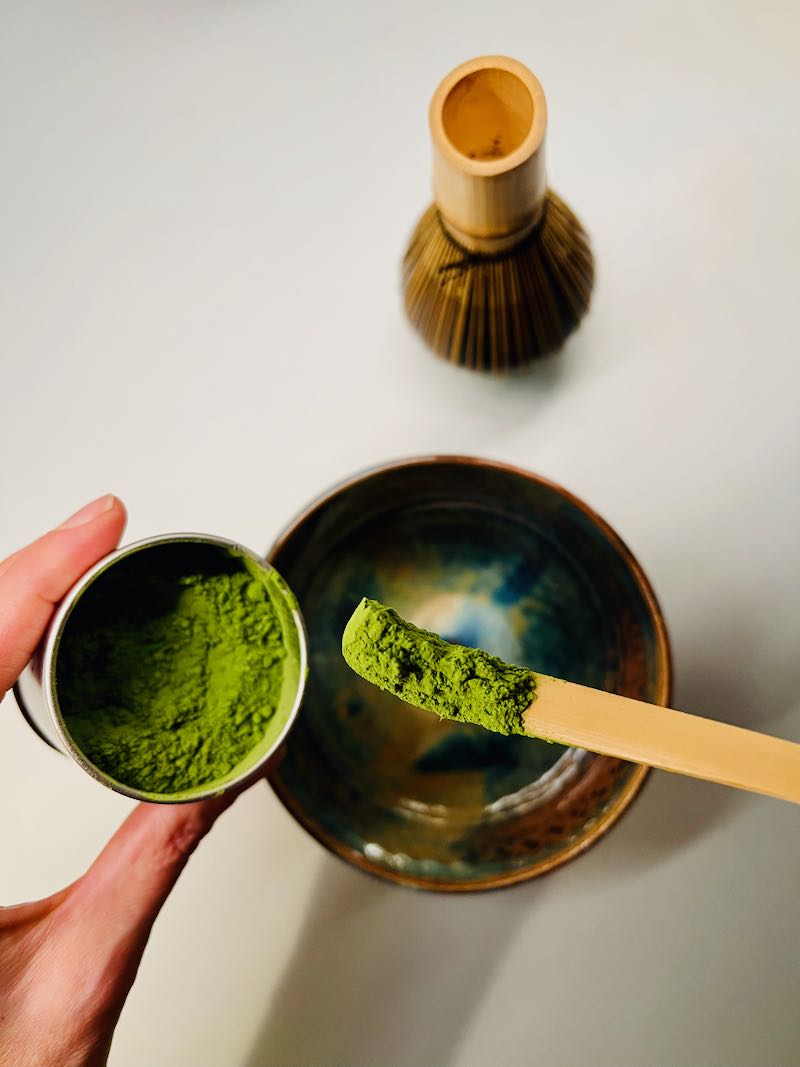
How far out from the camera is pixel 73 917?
2.34 feet

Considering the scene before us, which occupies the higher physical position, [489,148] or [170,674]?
[489,148]

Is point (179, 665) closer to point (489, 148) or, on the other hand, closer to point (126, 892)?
point (126, 892)

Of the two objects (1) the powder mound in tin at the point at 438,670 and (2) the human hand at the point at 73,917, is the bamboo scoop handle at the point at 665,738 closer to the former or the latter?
(1) the powder mound in tin at the point at 438,670

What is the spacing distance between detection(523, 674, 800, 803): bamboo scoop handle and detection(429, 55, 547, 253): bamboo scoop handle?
Result: 360 millimetres

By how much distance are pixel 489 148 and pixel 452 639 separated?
0.47m

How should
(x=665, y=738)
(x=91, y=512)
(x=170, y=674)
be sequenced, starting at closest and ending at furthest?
1. (x=665, y=738)
2. (x=170, y=674)
3. (x=91, y=512)

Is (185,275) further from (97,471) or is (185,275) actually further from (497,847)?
(497,847)

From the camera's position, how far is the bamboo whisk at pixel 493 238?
652mm

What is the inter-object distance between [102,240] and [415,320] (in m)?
0.38

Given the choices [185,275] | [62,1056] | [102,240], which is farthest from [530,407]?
[62,1056]

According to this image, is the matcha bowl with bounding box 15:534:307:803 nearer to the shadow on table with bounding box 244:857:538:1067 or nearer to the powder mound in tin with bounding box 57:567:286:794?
the powder mound in tin with bounding box 57:567:286:794

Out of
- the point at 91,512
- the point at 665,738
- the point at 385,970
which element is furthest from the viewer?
the point at 385,970

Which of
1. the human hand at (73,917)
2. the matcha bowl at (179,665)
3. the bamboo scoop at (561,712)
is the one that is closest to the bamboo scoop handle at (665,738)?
the bamboo scoop at (561,712)

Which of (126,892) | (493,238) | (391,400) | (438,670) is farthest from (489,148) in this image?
(126,892)
